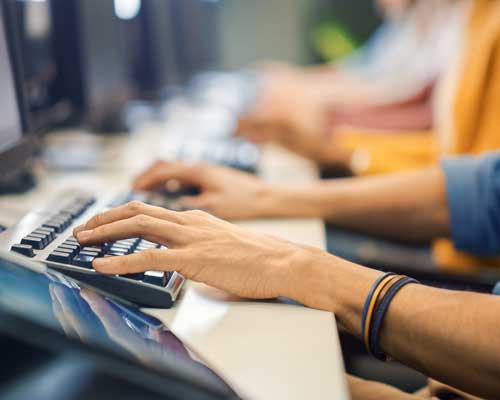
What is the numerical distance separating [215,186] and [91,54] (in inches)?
21.0

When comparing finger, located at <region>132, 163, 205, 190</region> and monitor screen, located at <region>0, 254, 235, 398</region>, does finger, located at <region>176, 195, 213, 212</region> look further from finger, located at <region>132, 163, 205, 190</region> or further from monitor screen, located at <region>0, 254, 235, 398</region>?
monitor screen, located at <region>0, 254, 235, 398</region>

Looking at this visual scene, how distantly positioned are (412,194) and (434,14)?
1.23 meters

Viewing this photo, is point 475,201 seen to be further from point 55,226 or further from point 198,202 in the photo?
point 55,226

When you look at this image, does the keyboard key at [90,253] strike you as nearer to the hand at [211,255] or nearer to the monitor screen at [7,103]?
the hand at [211,255]

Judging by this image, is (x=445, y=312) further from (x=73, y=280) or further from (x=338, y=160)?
(x=338, y=160)

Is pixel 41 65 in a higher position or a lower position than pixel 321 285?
higher

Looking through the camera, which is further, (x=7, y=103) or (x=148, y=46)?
(x=148, y=46)

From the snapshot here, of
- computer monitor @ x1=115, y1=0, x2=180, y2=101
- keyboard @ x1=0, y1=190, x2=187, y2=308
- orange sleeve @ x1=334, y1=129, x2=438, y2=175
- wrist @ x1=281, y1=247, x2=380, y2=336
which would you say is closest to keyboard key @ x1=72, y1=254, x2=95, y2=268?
keyboard @ x1=0, y1=190, x2=187, y2=308

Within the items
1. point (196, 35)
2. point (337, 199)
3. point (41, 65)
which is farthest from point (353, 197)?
point (196, 35)

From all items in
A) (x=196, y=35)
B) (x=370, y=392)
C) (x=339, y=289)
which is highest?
(x=196, y=35)

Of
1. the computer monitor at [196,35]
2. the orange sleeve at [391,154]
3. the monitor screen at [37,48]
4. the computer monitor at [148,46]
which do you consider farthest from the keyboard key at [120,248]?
the computer monitor at [196,35]

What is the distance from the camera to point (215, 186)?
36.2 inches

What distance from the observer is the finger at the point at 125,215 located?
627mm

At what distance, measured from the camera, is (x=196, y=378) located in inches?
15.4
